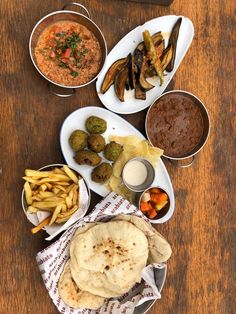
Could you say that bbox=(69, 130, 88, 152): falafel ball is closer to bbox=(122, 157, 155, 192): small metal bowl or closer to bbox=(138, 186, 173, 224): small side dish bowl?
bbox=(122, 157, 155, 192): small metal bowl

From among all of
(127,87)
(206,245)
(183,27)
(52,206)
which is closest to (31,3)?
(127,87)

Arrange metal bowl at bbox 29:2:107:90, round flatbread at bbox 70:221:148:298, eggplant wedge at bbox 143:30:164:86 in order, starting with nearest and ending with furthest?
round flatbread at bbox 70:221:148:298 < metal bowl at bbox 29:2:107:90 < eggplant wedge at bbox 143:30:164:86

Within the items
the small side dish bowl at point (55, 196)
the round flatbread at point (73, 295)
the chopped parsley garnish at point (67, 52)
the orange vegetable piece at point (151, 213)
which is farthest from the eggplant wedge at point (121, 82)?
the round flatbread at point (73, 295)

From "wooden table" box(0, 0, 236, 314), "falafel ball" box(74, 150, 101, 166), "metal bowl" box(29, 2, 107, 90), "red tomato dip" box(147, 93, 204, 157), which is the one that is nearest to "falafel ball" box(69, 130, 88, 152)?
"falafel ball" box(74, 150, 101, 166)

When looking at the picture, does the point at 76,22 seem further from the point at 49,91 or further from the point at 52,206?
the point at 52,206

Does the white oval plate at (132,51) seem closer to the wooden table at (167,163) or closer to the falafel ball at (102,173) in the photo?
the wooden table at (167,163)
